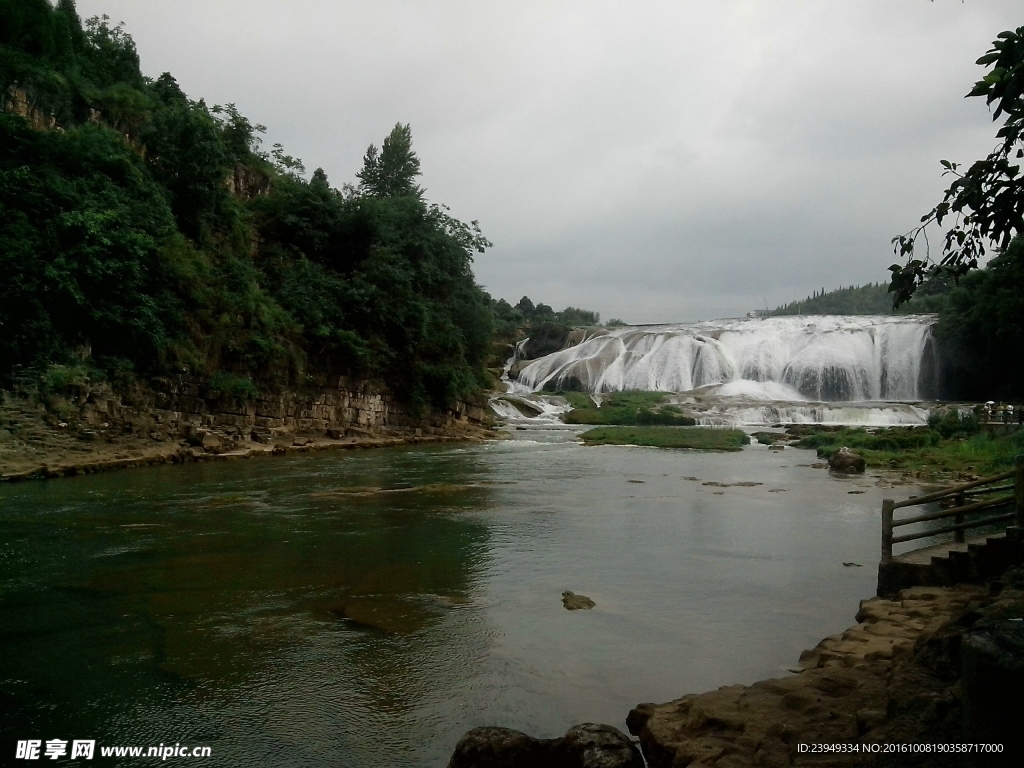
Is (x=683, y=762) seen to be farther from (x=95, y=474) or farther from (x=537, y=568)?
(x=95, y=474)

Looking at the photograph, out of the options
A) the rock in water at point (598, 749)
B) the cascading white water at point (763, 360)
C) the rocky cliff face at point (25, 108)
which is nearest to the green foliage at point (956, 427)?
the cascading white water at point (763, 360)

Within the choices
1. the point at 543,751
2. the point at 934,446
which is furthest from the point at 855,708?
the point at 934,446

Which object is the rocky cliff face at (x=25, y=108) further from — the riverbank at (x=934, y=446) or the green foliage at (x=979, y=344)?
the green foliage at (x=979, y=344)

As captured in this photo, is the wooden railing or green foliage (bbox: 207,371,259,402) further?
green foliage (bbox: 207,371,259,402)

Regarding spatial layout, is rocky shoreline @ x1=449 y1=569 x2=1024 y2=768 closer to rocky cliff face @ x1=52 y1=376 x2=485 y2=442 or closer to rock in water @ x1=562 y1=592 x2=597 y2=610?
rock in water @ x1=562 y1=592 x2=597 y2=610

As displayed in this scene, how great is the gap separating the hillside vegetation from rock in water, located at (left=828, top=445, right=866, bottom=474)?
14.6m

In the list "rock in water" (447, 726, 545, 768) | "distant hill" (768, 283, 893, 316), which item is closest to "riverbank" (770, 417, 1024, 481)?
"rock in water" (447, 726, 545, 768)

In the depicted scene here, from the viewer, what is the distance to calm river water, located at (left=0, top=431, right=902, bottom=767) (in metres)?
4.39

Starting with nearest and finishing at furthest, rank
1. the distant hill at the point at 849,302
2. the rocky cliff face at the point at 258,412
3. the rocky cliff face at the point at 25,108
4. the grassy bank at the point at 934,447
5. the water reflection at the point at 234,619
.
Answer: the water reflection at the point at 234,619 < the grassy bank at the point at 934,447 < the rocky cliff face at the point at 258,412 < the rocky cliff face at the point at 25,108 < the distant hill at the point at 849,302

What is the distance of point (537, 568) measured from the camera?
8.20 meters

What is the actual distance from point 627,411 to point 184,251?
20.4 metres

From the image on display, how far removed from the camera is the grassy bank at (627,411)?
3184 centimetres

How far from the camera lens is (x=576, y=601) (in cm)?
681

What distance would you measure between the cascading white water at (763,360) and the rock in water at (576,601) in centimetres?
3244
